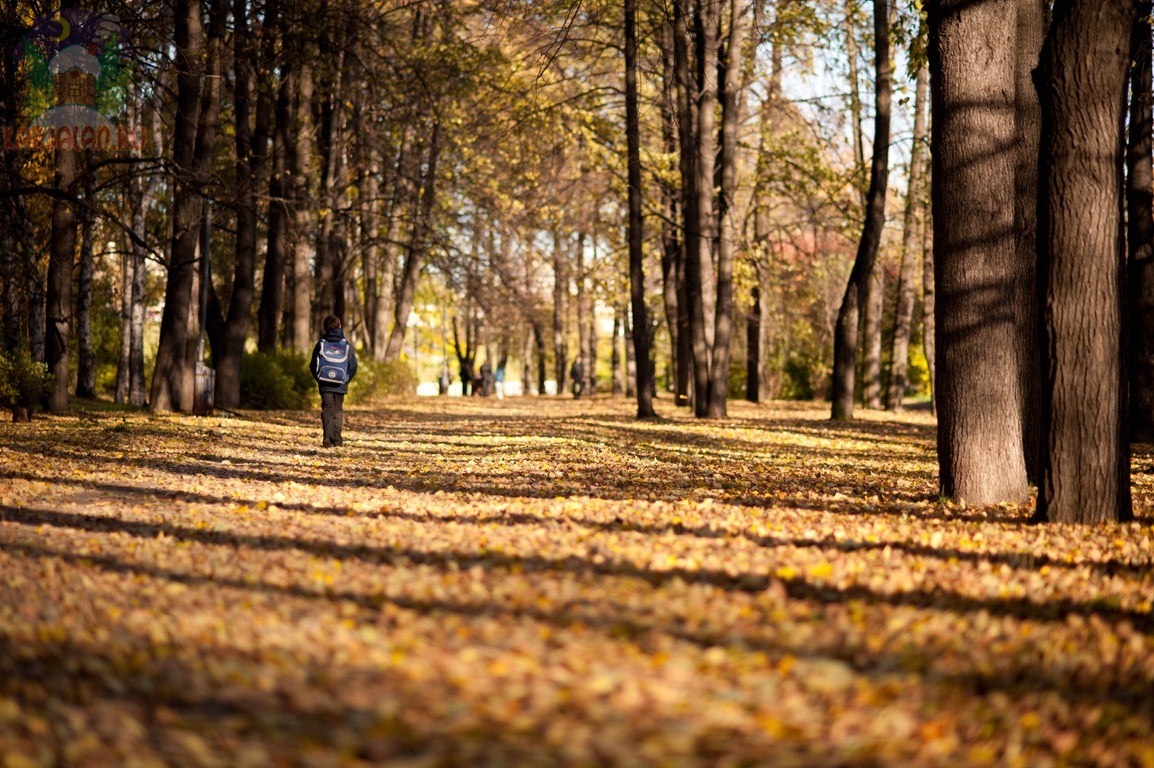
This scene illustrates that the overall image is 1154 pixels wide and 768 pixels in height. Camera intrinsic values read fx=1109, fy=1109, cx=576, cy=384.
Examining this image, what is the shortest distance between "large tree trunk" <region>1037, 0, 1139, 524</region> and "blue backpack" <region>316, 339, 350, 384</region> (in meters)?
9.91

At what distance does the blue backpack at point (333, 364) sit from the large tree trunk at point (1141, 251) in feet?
35.6

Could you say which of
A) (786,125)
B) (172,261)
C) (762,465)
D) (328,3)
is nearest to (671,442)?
(762,465)

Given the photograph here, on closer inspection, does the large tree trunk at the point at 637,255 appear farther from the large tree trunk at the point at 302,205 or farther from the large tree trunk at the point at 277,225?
the large tree trunk at the point at 277,225

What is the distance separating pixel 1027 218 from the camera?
1059 cm

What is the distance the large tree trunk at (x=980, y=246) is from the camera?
348 inches

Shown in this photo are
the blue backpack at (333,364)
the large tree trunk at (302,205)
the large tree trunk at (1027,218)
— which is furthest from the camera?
the large tree trunk at (302,205)

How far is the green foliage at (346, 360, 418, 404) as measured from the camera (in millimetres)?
29031

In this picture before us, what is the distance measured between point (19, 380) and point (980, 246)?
14245mm

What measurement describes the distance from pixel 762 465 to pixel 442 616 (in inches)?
339

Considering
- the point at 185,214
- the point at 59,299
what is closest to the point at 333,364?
the point at 185,214

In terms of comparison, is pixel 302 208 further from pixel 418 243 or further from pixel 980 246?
pixel 980 246

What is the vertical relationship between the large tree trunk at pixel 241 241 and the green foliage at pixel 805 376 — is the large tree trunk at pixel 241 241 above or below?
above

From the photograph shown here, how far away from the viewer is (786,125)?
31.8 metres

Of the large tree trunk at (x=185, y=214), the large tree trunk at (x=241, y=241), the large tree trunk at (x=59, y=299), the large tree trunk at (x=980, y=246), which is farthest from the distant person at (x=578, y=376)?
the large tree trunk at (x=980, y=246)
